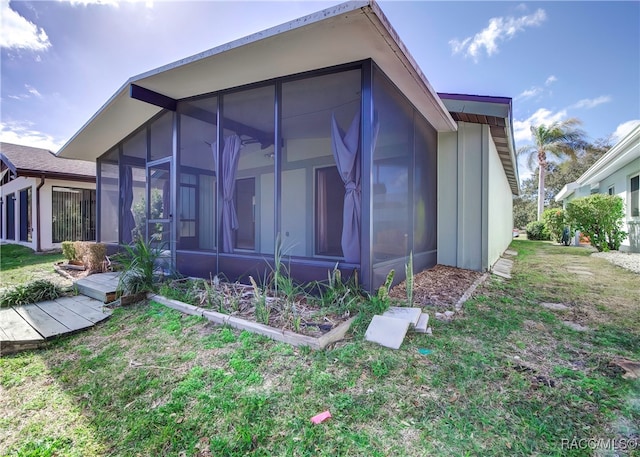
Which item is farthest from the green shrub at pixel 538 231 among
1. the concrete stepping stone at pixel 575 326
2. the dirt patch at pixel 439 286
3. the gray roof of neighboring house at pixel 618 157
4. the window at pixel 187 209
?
the window at pixel 187 209

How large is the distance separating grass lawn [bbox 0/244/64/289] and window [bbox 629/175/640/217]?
580 inches

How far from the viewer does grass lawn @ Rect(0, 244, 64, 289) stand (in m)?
5.50

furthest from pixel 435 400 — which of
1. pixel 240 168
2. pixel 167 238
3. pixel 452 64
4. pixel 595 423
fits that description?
pixel 452 64

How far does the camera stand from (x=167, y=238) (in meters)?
5.25

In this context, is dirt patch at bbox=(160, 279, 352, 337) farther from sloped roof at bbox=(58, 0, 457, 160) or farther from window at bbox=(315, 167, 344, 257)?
window at bbox=(315, 167, 344, 257)

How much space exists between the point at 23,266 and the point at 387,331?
901cm

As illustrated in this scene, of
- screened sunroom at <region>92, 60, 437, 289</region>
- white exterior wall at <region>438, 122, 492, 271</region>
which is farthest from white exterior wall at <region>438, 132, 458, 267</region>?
screened sunroom at <region>92, 60, 437, 289</region>

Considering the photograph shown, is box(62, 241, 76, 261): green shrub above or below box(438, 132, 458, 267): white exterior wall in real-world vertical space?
below

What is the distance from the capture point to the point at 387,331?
2.52m

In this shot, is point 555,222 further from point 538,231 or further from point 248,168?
point 248,168

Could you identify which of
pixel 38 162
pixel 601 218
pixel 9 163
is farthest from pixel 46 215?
pixel 601 218

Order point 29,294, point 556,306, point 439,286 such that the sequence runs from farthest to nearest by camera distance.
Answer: point 439,286
point 29,294
point 556,306

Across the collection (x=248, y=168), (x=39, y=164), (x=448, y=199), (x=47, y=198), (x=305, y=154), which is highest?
(x=39, y=164)

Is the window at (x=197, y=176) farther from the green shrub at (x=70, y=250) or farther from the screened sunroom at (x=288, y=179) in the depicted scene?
the green shrub at (x=70, y=250)
